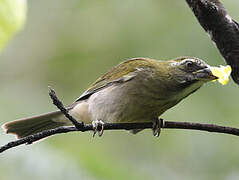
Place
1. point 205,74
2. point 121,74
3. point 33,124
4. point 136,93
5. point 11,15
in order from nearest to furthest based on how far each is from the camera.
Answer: point 11,15, point 205,74, point 136,93, point 121,74, point 33,124

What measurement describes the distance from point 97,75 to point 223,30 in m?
3.21

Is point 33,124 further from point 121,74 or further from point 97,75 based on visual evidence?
point 97,75

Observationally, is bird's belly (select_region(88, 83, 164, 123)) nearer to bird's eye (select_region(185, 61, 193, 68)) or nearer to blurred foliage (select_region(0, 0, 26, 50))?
bird's eye (select_region(185, 61, 193, 68))

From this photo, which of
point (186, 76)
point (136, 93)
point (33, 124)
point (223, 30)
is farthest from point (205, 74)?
point (33, 124)

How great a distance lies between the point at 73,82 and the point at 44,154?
→ 213 cm

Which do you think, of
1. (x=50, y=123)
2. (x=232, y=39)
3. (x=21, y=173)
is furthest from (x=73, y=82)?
(x=232, y=39)

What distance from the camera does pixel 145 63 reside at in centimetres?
455

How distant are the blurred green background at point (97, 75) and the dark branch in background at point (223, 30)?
1422 millimetres

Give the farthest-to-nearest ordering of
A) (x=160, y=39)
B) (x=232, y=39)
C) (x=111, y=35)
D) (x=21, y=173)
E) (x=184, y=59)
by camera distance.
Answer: (x=111, y=35)
(x=160, y=39)
(x=184, y=59)
(x=21, y=173)
(x=232, y=39)

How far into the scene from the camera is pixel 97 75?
5746 mm

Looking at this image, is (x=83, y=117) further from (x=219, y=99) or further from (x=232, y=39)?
(x=232, y=39)

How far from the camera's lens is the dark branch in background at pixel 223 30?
2605 mm

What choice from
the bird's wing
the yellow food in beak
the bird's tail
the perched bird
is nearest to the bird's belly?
the perched bird

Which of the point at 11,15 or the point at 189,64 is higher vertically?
the point at 11,15
